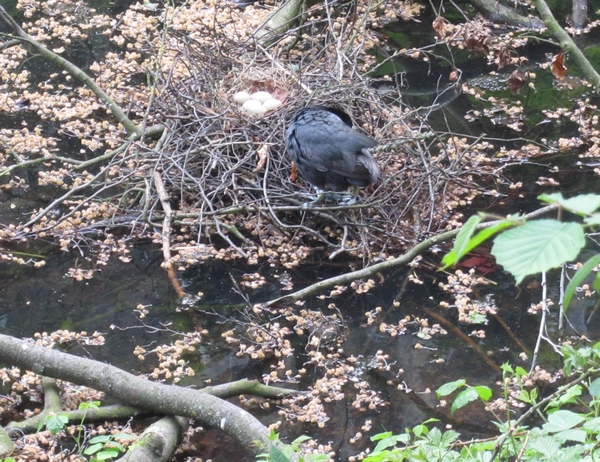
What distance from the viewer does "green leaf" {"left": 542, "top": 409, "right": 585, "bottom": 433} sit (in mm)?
1597

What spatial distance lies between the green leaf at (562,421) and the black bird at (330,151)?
96.6 inches

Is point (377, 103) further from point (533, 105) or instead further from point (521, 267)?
point (521, 267)

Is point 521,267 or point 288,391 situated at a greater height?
point 521,267

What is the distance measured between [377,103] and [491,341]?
1.66m

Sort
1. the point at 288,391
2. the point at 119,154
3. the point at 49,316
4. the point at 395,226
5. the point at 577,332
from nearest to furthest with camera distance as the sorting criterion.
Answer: the point at 288,391, the point at 577,332, the point at 49,316, the point at 395,226, the point at 119,154

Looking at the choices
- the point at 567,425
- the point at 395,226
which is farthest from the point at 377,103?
the point at 567,425

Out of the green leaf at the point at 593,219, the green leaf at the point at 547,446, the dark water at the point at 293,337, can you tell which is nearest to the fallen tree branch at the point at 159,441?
the dark water at the point at 293,337

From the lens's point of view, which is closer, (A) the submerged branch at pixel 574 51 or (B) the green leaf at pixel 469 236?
(B) the green leaf at pixel 469 236

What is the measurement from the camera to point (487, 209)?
15.4 ft

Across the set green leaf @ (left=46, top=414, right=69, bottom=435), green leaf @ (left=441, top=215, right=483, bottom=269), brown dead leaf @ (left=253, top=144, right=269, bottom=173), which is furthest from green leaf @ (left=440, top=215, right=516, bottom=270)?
brown dead leaf @ (left=253, top=144, right=269, bottom=173)

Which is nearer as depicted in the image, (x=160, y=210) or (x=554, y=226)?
(x=554, y=226)

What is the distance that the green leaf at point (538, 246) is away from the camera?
92 cm

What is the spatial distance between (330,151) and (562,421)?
8.30 ft

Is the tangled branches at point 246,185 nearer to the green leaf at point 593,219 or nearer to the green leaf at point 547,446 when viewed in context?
the green leaf at point 547,446
